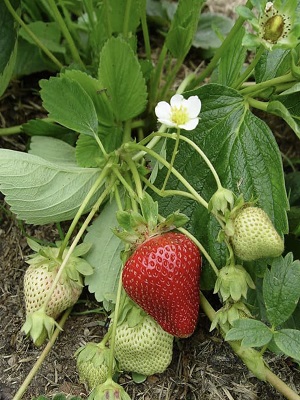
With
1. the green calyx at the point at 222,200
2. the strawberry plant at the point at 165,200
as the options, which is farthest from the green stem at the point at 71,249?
the green calyx at the point at 222,200

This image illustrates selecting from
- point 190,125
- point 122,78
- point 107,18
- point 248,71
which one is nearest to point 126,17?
point 107,18

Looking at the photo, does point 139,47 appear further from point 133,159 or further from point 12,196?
point 12,196

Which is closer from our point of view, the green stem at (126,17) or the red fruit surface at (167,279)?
the red fruit surface at (167,279)

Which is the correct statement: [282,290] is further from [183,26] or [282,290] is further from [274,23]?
[183,26]

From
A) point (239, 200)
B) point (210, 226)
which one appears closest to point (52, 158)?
point (210, 226)

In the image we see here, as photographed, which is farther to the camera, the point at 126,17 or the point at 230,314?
the point at 126,17

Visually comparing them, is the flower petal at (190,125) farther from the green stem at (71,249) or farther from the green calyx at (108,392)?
the green calyx at (108,392)

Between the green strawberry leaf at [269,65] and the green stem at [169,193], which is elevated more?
the green strawberry leaf at [269,65]
